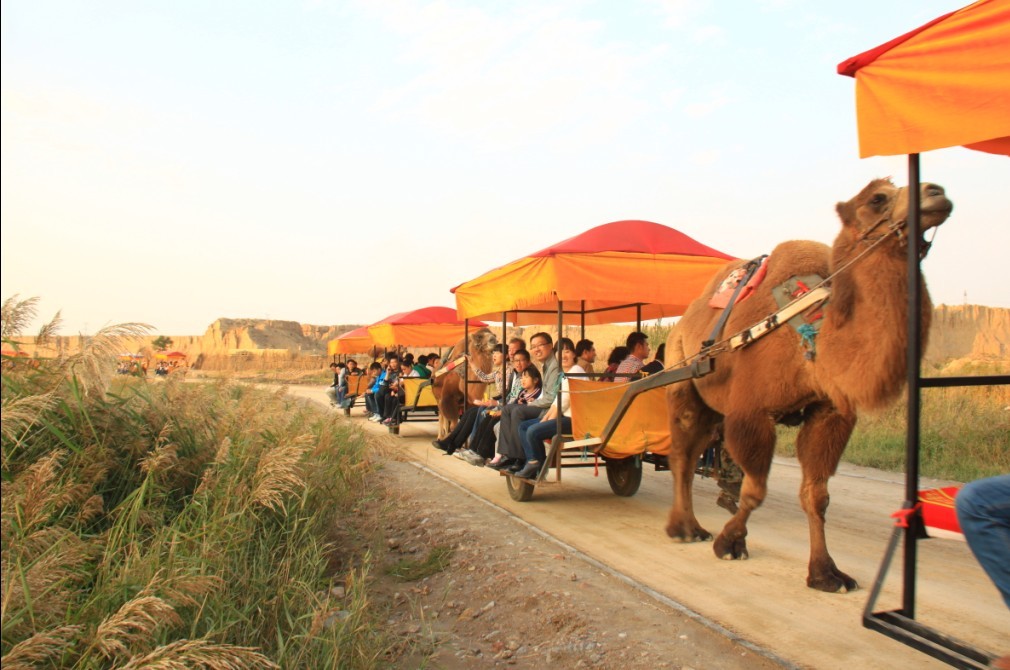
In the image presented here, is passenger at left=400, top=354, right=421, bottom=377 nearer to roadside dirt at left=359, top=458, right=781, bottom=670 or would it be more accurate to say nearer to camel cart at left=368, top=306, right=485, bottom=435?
camel cart at left=368, top=306, right=485, bottom=435

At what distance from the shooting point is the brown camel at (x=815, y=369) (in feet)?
13.7

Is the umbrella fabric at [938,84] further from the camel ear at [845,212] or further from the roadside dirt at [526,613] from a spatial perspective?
the roadside dirt at [526,613]

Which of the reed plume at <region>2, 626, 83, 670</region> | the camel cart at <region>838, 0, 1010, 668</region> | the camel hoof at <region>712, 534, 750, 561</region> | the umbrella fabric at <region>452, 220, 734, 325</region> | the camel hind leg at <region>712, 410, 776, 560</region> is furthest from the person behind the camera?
the umbrella fabric at <region>452, 220, 734, 325</region>

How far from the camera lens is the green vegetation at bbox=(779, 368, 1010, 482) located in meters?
9.80

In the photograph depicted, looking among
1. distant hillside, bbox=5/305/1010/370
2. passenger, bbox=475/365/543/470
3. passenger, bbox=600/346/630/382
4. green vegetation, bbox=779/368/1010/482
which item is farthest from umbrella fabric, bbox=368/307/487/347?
passenger, bbox=600/346/630/382

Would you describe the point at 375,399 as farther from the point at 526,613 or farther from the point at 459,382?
the point at 526,613

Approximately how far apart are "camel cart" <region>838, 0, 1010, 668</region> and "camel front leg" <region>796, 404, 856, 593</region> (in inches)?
68.3

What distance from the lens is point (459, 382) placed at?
13.3 m

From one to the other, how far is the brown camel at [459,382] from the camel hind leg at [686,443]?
5.87 metres

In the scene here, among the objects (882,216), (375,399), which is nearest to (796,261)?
(882,216)

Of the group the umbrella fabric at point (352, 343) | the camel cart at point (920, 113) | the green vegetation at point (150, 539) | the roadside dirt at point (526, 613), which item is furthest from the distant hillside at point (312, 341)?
the umbrella fabric at point (352, 343)

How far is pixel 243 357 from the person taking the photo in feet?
217

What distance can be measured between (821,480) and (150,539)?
406cm

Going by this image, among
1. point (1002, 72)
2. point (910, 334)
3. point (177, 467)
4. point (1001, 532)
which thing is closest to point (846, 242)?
point (910, 334)
